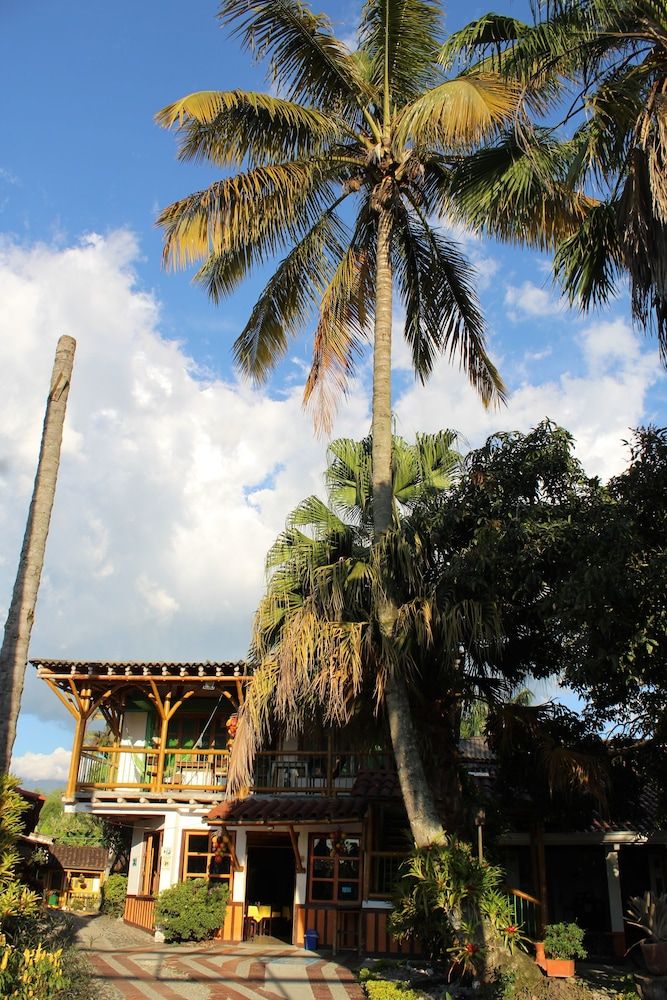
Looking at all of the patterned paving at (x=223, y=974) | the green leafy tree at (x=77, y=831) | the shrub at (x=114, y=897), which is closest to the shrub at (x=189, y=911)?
the patterned paving at (x=223, y=974)

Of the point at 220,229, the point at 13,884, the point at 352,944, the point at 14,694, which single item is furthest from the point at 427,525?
the point at 352,944

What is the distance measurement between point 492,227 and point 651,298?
156 inches

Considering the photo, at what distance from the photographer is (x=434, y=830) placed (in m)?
10.8

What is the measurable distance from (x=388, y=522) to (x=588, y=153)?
18.4 ft

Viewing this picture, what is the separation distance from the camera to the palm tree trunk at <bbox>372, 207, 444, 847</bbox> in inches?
431

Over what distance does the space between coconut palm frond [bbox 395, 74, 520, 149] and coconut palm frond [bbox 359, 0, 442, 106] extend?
190 centimetres

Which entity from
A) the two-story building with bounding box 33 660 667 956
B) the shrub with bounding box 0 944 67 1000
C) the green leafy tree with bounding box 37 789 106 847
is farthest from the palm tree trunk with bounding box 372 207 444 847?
the green leafy tree with bounding box 37 789 106 847

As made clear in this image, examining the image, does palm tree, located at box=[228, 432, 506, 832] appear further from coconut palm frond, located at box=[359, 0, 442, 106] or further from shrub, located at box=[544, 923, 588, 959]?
coconut palm frond, located at box=[359, 0, 442, 106]

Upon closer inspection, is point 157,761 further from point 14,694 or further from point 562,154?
point 562,154

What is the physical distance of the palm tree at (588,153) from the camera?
29.3 feet

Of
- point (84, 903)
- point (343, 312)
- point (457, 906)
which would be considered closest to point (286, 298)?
point (343, 312)

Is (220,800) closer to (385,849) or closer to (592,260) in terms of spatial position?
(385,849)

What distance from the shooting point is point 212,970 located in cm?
1398

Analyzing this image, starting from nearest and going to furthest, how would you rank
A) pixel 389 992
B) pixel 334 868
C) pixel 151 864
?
1. pixel 389 992
2. pixel 334 868
3. pixel 151 864
